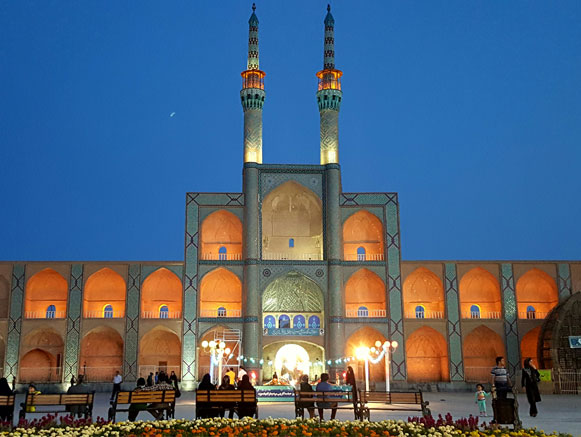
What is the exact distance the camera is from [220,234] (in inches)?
1468

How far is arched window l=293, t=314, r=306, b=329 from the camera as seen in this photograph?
35.7m

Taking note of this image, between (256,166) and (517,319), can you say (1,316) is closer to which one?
(256,166)

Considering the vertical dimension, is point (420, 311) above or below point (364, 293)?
below

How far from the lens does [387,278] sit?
116ft

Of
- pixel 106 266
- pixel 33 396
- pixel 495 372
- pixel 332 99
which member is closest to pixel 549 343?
pixel 332 99

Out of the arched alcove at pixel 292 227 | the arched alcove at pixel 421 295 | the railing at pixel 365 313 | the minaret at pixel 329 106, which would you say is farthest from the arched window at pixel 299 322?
the minaret at pixel 329 106

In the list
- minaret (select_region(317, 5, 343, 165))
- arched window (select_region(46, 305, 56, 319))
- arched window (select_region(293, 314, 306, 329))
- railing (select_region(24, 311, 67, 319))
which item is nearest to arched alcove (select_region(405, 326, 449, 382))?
arched window (select_region(293, 314, 306, 329))

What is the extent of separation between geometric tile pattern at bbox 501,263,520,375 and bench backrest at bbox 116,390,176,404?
80.8 feet

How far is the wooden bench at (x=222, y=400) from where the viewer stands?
13.4 metres

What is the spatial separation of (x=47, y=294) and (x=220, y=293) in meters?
9.17

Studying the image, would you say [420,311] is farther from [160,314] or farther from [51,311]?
[51,311]

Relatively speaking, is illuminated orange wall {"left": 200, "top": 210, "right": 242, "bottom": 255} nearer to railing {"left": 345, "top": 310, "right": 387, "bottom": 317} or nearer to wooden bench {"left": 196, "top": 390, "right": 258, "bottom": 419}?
railing {"left": 345, "top": 310, "right": 387, "bottom": 317}

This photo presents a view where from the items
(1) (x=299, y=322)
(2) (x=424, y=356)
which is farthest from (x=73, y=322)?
(2) (x=424, y=356)

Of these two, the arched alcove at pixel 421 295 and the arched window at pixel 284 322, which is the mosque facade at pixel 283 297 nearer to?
the arched alcove at pixel 421 295
